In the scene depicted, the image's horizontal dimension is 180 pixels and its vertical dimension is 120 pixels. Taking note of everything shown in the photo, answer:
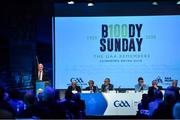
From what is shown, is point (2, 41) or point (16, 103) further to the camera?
point (2, 41)

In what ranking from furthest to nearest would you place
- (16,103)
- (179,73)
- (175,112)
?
(179,73) < (16,103) < (175,112)

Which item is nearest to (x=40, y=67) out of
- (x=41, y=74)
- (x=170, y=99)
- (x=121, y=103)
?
(x=41, y=74)

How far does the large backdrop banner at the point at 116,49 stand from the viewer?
13.8 meters

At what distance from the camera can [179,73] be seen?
1363 centimetres

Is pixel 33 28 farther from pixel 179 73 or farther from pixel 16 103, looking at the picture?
pixel 16 103

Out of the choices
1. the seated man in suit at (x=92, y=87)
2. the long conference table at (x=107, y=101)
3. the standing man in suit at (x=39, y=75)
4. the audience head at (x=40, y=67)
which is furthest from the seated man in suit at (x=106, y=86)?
the audience head at (x=40, y=67)

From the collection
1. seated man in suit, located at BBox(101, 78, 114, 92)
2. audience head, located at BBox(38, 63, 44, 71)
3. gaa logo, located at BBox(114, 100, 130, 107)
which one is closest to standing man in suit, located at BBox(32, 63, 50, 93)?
audience head, located at BBox(38, 63, 44, 71)

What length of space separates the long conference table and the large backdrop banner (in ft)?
4.58

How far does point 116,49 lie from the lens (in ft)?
45.9

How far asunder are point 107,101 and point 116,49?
2.16 meters

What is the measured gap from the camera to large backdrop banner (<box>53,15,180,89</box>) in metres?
13.8

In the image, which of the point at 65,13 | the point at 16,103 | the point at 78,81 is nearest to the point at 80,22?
the point at 65,13

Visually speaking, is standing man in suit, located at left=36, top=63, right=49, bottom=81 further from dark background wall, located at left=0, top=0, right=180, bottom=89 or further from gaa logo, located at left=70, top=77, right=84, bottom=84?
gaa logo, located at left=70, top=77, right=84, bottom=84

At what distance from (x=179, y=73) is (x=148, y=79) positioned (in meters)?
0.87
